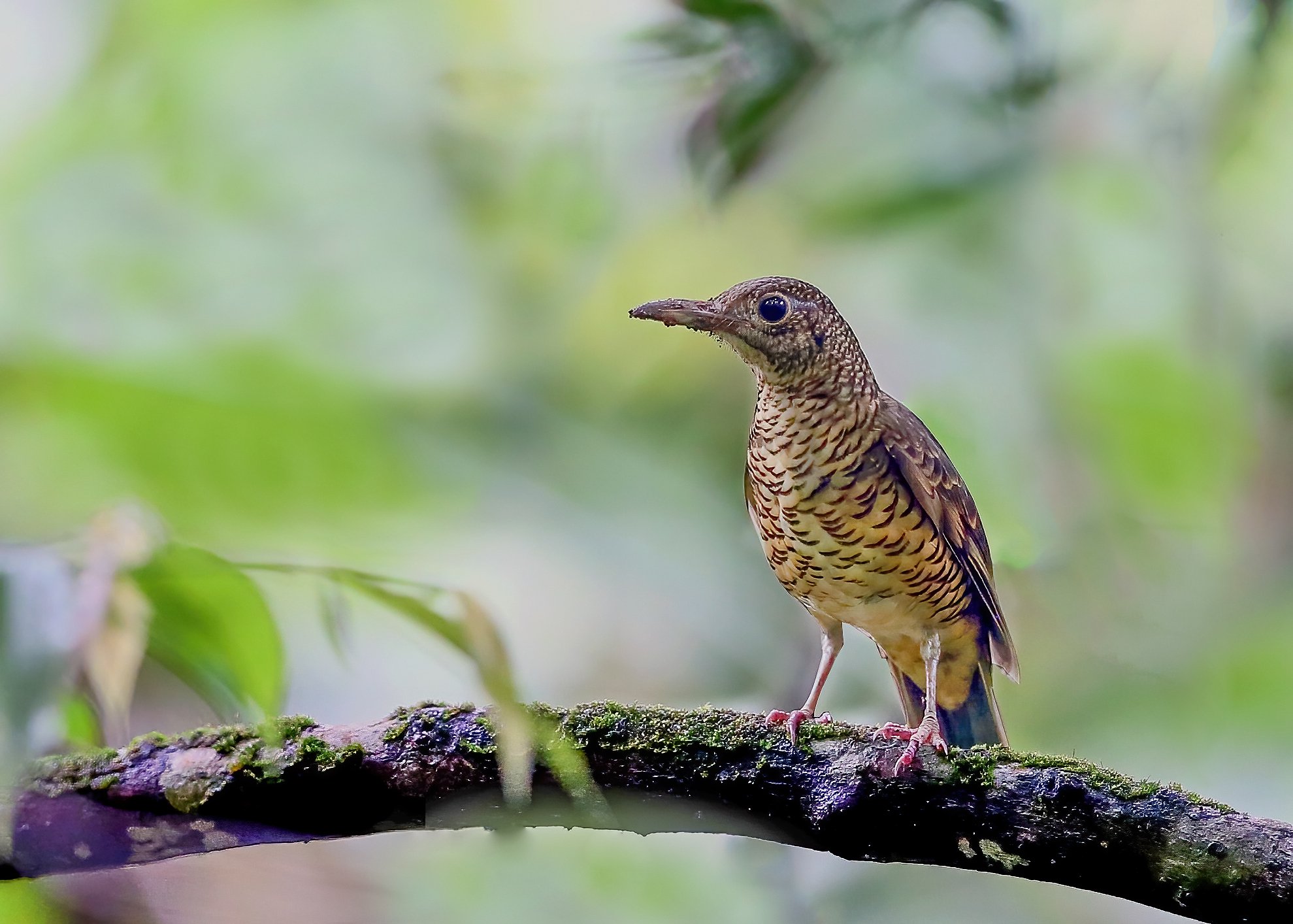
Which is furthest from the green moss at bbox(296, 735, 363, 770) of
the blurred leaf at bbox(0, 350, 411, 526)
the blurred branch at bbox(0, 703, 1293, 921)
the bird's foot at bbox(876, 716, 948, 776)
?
the blurred leaf at bbox(0, 350, 411, 526)

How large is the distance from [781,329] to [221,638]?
48 cm

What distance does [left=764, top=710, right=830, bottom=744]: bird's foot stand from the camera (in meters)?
0.76

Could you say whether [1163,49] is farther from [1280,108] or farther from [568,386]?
[568,386]

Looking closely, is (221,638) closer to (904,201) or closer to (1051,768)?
(1051,768)

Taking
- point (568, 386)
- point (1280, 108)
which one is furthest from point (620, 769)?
point (1280, 108)

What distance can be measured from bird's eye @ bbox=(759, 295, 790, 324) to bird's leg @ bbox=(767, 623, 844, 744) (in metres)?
0.27

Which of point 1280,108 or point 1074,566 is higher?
point 1280,108

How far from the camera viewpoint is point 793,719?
2.53 ft

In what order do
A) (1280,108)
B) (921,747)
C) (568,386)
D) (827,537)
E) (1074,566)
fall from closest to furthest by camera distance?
(921,747) < (827,537) < (1074,566) < (1280,108) < (568,386)

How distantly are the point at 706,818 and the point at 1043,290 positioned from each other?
4.31 ft

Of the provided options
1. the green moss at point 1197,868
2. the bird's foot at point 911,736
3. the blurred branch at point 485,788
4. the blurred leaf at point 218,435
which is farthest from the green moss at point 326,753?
the blurred leaf at point 218,435

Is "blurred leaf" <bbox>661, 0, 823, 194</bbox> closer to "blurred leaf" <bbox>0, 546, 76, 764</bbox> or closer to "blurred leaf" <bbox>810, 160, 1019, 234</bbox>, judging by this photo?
"blurred leaf" <bbox>810, 160, 1019, 234</bbox>

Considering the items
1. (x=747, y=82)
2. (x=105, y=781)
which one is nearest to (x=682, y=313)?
(x=105, y=781)

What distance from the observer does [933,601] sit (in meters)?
0.89
